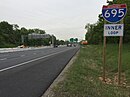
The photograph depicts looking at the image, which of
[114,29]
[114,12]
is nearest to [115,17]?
[114,12]

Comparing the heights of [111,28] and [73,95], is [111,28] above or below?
above

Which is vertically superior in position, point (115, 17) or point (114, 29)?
point (115, 17)

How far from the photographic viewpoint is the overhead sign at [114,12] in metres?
10.0

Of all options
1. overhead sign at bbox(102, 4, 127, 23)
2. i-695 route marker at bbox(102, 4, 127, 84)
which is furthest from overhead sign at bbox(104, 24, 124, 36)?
overhead sign at bbox(102, 4, 127, 23)

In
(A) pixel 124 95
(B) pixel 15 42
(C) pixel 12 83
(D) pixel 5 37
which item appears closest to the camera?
(A) pixel 124 95

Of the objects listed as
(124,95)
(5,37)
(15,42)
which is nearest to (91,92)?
(124,95)

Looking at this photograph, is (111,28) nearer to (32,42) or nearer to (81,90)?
(81,90)

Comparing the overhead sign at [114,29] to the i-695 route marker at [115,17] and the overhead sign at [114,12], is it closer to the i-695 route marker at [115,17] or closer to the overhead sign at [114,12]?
the i-695 route marker at [115,17]

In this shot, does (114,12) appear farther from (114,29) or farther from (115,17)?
(114,29)

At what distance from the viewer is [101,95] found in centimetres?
764

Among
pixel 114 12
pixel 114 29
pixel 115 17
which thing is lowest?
pixel 114 29

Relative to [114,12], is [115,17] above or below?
below

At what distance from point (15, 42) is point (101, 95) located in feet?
417

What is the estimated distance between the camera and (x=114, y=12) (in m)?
10.2
